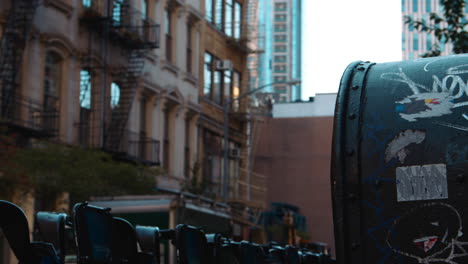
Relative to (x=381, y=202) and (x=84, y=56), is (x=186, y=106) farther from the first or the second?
(x=381, y=202)

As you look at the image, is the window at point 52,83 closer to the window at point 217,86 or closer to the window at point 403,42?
the window at point 217,86

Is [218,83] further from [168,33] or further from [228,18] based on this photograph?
[168,33]

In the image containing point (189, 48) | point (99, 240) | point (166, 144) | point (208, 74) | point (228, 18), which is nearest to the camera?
point (99, 240)

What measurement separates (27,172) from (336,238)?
19338 mm

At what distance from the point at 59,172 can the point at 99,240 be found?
65.1 ft

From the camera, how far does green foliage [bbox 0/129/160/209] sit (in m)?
23.0

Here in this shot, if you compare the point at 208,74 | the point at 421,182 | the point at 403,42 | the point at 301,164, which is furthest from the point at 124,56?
the point at 403,42

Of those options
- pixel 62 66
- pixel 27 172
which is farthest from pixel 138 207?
pixel 62 66

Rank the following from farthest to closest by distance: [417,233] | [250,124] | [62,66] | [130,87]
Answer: [250,124]
[130,87]
[62,66]
[417,233]

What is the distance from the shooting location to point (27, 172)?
2370 cm

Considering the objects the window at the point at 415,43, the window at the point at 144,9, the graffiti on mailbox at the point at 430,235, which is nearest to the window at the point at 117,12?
the window at the point at 144,9

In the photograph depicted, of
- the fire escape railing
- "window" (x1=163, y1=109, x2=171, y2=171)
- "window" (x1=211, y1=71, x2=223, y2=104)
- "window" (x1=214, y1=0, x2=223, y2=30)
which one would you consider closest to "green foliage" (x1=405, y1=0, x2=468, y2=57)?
the fire escape railing

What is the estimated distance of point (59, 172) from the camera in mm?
25297

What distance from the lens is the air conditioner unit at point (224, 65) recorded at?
46.3 metres
